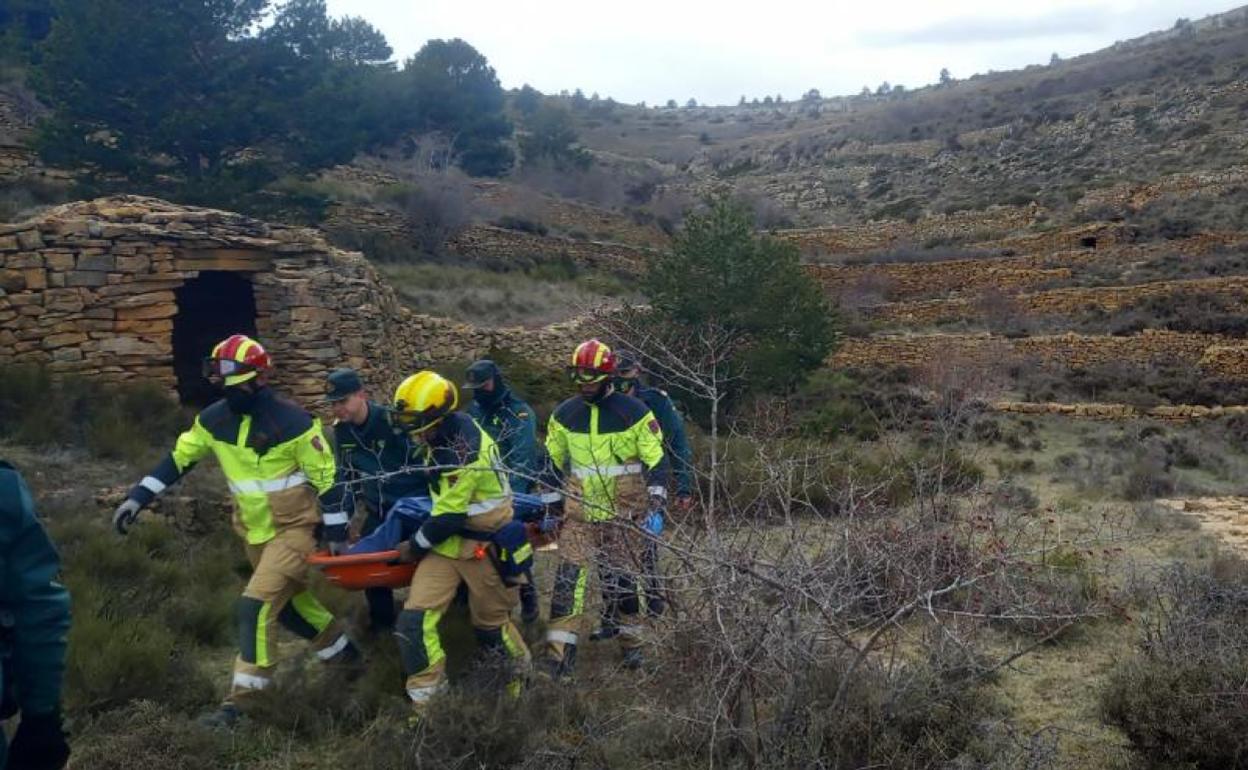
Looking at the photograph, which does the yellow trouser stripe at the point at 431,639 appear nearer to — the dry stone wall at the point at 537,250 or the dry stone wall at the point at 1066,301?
the dry stone wall at the point at 537,250

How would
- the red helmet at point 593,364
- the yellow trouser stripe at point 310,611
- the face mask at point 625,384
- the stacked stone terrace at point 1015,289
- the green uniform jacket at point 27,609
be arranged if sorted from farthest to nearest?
the stacked stone terrace at point 1015,289 < the face mask at point 625,384 < the red helmet at point 593,364 < the yellow trouser stripe at point 310,611 < the green uniform jacket at point 27,609

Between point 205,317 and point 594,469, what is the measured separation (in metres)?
7.32

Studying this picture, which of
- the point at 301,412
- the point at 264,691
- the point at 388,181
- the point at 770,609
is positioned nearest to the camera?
the point at 770,609

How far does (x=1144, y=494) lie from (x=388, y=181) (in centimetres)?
2134

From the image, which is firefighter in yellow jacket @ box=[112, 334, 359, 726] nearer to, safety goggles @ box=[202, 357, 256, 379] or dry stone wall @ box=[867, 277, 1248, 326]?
safety goggles @ box=[202, 357, 256, 379]

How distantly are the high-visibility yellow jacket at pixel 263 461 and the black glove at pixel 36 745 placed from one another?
2.12 m

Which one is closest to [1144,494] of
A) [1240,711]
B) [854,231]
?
[1240,711]

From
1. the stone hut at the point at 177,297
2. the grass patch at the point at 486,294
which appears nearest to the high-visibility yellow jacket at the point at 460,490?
the stone hut at the point at 177,297

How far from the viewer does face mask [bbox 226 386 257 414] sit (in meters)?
4.63

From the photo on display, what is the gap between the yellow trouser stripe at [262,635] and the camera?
4520 mm

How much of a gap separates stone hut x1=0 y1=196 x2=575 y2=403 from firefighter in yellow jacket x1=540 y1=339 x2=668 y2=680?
5425 mm

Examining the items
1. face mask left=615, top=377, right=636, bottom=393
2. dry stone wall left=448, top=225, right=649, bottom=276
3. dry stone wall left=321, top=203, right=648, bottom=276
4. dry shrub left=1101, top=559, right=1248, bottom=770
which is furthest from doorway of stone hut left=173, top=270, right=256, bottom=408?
dry stone wall left=448, top=225, right=649, bottom=276

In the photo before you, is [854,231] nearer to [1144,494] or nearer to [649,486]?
[1144,494]

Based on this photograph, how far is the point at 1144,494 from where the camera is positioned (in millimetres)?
9953
